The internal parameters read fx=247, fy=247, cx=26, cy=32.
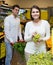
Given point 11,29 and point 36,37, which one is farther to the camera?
point 11,29

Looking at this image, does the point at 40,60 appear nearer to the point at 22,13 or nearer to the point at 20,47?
the point at 20,47

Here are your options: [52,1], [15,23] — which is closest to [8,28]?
[15,23]

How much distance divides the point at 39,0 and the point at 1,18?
94.7 inches

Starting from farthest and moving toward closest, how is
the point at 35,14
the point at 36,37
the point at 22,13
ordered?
the point at 22,13 → the point at 35,14 → the point at 36,37

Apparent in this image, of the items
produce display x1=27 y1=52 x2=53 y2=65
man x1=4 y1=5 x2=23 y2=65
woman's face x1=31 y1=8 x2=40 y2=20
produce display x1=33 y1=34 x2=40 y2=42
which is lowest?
man x1=4 y1=5 x2=23 y2=65

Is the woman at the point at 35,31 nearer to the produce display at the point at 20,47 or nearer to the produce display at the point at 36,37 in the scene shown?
the produce display at the point at 36,37

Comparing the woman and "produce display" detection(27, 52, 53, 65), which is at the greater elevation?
"produce display" detection(27, 52, 53, 65)

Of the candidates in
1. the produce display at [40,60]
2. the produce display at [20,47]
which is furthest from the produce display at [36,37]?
the produce display at [20,47]

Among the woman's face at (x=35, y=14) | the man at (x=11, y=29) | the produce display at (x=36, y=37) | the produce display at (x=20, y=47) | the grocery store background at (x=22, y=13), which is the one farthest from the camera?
the grocery store background at (x=22, y=13)

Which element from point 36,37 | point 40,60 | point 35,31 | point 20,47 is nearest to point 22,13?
point 20,47

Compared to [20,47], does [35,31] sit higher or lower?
higher

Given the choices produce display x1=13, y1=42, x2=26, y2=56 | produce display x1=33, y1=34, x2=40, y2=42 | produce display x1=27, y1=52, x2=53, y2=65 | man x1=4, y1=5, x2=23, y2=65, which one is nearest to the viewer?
produce display x1=27, y1=52, x2=53, y2=65

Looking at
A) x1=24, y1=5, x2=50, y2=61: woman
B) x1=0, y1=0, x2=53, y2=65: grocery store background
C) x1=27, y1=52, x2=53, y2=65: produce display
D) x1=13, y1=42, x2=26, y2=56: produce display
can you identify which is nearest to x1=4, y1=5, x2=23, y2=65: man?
x1=13, y1=42, x2=26, y2=56: produce display

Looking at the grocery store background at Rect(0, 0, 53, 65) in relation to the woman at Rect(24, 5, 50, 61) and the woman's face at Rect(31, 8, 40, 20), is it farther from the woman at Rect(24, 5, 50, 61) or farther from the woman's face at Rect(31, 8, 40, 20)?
the woman's face at Rect(31, 8, 40, 20)
